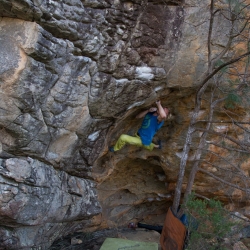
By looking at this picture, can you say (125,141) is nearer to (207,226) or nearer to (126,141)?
(126,141)

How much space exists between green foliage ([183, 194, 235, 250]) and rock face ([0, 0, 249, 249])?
165 cm

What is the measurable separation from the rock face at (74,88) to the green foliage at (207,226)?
1650 mm

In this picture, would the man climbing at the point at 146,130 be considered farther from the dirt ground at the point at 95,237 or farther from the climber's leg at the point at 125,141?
the dirt ground at the point at 95,237

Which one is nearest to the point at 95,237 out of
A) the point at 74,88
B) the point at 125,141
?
the point at 125,141

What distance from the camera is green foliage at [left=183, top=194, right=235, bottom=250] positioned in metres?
4.40

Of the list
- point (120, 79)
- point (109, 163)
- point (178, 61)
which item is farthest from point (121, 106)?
point (109, 163)

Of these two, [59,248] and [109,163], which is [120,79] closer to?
[109,163]

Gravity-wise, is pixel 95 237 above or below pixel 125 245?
below

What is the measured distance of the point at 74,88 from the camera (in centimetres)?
400

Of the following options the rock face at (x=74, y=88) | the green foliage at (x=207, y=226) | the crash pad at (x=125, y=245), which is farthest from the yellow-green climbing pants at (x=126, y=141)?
the crash pad at (x=125, y=245)

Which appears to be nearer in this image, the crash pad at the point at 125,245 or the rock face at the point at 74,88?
the rock face at the point at 74,88

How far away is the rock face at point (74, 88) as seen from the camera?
11.4ft

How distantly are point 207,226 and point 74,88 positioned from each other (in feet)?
9.51

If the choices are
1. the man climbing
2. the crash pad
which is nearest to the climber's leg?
the man climbing
